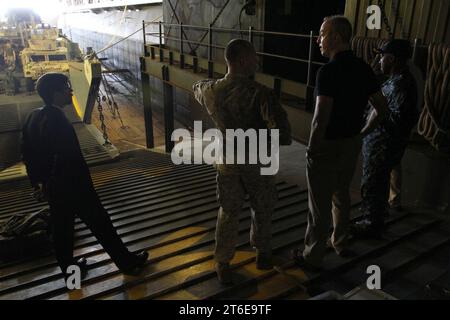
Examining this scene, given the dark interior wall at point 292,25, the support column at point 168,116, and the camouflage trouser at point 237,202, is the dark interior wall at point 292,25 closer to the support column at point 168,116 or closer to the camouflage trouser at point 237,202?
the support column at point 168,116

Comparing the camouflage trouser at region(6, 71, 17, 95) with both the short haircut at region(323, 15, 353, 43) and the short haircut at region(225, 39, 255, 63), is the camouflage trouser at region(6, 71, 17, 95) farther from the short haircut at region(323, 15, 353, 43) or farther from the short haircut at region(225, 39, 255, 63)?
the short haircut at region(323, 15, 353, 43)

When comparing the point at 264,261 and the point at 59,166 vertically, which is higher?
the point at 59,166

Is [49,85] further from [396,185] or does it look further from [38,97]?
[38,97]

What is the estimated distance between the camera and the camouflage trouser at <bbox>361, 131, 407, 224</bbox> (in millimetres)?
3166

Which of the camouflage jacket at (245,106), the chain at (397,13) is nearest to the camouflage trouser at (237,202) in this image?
the camouflage jacket at (245,106)

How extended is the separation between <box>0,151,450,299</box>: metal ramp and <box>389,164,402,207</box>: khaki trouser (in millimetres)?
203

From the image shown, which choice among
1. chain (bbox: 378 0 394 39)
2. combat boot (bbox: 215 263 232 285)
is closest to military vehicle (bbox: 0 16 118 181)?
chain (bbox: 378 0 394 39)

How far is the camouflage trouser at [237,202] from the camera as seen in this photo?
2.61 m

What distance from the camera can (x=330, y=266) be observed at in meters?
2.92

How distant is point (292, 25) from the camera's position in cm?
825

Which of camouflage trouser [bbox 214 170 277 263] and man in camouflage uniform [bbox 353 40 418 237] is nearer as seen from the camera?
camouflage trouser [bbox 214 170 277 263]

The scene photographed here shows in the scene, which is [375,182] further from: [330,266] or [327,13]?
[327,13]

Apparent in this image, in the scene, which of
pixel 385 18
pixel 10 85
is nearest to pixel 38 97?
pixel 10 85

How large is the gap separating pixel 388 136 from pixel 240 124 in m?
1.54
